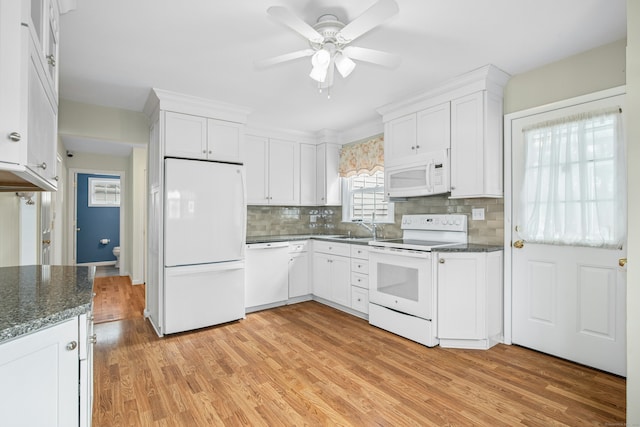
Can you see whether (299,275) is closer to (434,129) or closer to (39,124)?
(434,129)

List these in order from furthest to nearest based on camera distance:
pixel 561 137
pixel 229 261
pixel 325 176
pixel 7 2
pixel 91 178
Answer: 1. pixel 91 178
2. pixel 325 176
3. pixel 229 261
4. pixel 561 137
5. pixel 7 2

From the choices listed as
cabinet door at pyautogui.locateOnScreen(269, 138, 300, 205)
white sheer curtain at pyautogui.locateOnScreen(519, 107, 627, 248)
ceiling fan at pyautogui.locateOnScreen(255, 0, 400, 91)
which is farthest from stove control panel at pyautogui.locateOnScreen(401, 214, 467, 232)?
ceiling fan at pyautogui.locateOnScreen(255, 0, 400, 91)

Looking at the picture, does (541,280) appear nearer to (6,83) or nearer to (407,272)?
(407,272)

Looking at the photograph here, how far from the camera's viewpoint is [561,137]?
8.50ft

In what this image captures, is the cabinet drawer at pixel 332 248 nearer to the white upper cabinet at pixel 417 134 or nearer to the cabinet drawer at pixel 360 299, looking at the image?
the cabinet drawer at pixel 360 299

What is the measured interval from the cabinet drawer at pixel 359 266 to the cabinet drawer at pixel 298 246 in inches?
31.5

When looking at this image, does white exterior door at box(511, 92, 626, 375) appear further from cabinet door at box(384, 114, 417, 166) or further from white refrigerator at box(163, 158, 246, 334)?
white refrigerator at box(163, 158, 246, 334)

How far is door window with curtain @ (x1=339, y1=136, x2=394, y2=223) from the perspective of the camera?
13.6 ft

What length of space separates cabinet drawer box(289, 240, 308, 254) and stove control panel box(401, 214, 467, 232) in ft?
4.27

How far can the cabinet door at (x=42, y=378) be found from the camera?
93 cm

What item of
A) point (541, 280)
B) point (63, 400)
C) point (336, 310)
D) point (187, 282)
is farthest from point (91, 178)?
point (541, 280)

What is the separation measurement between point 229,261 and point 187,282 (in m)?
0.46

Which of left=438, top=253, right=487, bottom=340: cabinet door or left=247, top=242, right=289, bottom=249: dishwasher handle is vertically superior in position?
left=247, top=242, right=289, bottom=249: dishwasher handle

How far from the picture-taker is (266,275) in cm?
394
